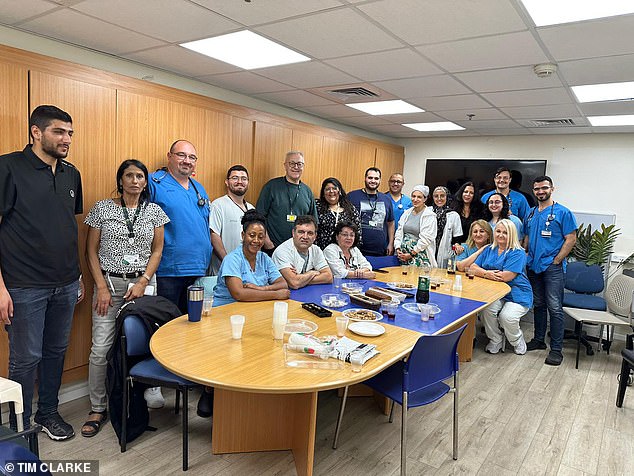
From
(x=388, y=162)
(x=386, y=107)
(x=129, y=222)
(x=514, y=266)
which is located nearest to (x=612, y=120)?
(x=514, y=266)

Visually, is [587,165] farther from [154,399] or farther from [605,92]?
[154,399]

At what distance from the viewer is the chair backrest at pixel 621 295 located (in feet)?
14.7

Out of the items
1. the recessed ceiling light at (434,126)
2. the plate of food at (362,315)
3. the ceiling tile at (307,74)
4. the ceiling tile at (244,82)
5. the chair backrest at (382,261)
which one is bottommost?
the plate of food at (362,315)

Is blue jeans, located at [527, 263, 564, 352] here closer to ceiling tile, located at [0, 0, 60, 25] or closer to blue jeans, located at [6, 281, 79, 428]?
blue jeans, located at [6, 281, 79, 428]

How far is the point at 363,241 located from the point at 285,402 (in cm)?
276

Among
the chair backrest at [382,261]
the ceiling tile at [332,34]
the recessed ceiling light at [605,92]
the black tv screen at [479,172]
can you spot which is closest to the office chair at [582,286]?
the black tv screen at [479,172]

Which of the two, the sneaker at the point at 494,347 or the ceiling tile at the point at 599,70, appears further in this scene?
the sneaker at the point at 494,347

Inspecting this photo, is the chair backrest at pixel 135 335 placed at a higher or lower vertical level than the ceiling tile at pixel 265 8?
lower

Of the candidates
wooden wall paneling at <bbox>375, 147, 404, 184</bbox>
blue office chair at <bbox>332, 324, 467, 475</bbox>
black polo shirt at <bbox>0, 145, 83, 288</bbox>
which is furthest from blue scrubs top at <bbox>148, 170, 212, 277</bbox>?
wooden wall paneling at <bbox>375, 147, 404, 184</bbox>

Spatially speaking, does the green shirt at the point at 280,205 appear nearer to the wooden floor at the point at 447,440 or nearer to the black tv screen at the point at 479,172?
the wooden floor at the point at 447,440

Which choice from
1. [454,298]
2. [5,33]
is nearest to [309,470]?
[454,298]

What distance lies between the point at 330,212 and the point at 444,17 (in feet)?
8.01

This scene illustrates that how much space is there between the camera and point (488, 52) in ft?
9.41

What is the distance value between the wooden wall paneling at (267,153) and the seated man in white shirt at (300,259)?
136cm
